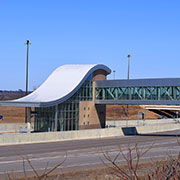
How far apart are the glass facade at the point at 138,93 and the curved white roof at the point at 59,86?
3.62 metres

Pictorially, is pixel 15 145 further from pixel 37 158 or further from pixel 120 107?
pixel 120 107

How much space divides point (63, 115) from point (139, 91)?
10119 mm

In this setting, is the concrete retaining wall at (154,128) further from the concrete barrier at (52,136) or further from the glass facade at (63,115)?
the glass facade at (63,115)

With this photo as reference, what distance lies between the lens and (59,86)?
51406 mm

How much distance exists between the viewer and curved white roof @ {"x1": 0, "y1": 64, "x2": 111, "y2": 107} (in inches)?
1789

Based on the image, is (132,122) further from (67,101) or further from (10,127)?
(10,127)

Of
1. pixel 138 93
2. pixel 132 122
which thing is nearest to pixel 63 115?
pixel 138 93

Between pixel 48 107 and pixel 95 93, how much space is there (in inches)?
333

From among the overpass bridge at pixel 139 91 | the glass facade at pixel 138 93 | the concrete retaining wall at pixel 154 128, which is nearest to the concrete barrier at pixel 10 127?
the overpass bridge at pixel 139 91

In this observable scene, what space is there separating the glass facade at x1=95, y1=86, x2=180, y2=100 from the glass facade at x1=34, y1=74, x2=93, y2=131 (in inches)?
117

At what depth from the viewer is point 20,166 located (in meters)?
21.7

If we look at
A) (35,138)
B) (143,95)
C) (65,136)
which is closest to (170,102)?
(143,95)

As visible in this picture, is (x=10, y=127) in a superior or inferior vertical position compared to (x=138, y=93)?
inferior

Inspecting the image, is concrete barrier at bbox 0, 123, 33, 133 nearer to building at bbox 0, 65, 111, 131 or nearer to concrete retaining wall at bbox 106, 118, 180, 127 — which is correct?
building at bbox 0, 65, 111, 131
